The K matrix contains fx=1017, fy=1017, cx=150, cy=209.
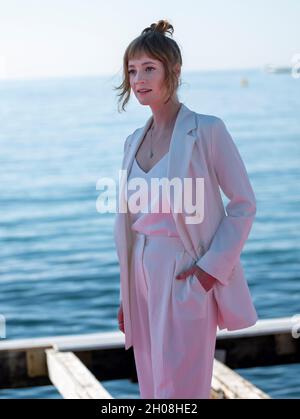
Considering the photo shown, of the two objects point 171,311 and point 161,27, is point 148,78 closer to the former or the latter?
point 161,27

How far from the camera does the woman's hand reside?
2613 mm

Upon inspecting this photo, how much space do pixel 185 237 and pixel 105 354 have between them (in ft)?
7.09

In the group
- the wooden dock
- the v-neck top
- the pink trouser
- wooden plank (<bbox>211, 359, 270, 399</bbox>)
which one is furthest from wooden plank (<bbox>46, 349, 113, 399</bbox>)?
the v-neck top

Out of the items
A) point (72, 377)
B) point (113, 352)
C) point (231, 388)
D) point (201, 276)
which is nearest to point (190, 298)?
point (201, 276)

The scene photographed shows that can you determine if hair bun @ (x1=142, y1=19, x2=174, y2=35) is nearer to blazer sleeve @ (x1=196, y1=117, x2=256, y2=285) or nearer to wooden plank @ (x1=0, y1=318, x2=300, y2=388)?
blazer sleeve @ (x1=196, y1=117, x2=256, y2=285)

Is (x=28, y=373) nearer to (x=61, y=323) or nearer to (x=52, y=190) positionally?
(x=61, y=323)

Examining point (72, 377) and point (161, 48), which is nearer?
point (161, 48)

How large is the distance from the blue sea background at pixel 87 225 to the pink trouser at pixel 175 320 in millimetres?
514

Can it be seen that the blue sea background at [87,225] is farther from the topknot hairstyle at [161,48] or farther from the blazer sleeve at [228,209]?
the blazer sleeve at [228,209]

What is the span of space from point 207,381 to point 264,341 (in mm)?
2116

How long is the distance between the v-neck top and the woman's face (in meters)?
0.16

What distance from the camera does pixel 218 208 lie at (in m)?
2.67

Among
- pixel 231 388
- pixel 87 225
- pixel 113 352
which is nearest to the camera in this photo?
pixel 231 388

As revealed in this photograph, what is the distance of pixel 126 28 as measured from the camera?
31656 mm
